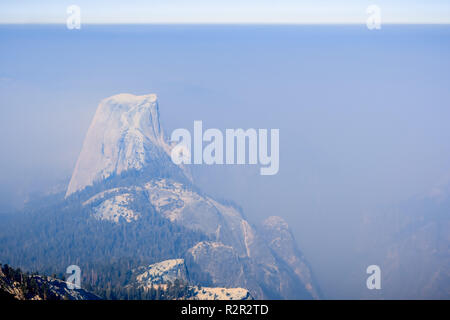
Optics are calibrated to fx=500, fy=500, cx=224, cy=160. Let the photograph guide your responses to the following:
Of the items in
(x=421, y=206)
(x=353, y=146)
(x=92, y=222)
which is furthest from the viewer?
(x=353, y=146)

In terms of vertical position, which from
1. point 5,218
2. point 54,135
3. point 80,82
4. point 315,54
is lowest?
point 5,218

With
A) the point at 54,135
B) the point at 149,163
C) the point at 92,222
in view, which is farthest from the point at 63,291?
the point at 54,135

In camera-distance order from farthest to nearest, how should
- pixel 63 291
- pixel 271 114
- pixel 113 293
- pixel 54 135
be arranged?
pixel 271 114
pixel 54 135
pixel 113 293
pixel 63 291

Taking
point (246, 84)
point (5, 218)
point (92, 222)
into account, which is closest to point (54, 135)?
point (5, 218)

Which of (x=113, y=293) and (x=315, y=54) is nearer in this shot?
(x=113, y=293)

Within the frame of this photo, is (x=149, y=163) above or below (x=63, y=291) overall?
above
